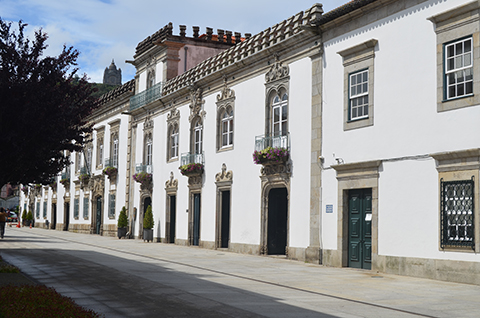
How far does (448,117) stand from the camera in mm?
15312

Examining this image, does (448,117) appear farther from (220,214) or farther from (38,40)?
(220,214)

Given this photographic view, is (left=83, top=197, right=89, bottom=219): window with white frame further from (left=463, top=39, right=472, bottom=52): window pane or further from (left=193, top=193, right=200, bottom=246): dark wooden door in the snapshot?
(left=463, top=39, right=472, bottom=52): window pane

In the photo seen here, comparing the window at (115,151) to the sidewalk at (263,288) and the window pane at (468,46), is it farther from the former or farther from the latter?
the window pane at (468,46)

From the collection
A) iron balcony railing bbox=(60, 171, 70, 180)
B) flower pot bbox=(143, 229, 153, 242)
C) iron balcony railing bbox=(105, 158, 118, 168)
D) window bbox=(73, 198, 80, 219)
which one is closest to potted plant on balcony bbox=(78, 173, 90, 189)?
window bbox=(73, 198, 80, 219)

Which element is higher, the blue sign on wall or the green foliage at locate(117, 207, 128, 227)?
the blue sign on wall

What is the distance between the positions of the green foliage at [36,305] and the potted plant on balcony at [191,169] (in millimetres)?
19593

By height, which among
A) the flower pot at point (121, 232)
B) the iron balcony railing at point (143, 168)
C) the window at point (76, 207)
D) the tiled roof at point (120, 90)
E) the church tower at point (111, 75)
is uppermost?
the church tower at point (111, 75)

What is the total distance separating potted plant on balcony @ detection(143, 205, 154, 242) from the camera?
3275cm

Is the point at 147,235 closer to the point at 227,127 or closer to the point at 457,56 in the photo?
the point at 227,127

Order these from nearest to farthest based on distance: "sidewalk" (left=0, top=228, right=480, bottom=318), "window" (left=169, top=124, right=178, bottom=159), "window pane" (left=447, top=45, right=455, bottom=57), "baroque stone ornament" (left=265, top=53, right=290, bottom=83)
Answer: "sidewalk" (left=0, top=228, right=480, bottom=318), "window pane" (left=447, top=45, right=455, bottom=57), "baroque stone ornament" (left=265, top=53, right=290, bottom=83), "window" (left=169, top=124, right=178, bottom=159)

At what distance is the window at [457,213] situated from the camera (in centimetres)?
1457

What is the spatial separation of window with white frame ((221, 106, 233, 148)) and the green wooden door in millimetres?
8522

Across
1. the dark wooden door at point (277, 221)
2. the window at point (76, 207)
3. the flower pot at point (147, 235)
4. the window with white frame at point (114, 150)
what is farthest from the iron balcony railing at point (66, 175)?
the dark wooden door at point (277, 221)

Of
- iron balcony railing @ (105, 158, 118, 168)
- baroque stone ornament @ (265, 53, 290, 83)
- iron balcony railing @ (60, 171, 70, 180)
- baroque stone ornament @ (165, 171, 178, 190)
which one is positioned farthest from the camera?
iron balcony railing @ (60, 171, 70, 180)
